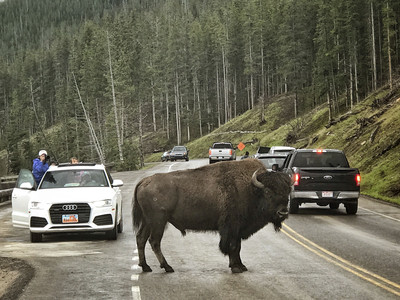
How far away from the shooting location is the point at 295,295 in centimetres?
843

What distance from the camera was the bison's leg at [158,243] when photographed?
34.0 feet

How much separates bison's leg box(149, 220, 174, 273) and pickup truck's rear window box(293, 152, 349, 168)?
37.2 feet

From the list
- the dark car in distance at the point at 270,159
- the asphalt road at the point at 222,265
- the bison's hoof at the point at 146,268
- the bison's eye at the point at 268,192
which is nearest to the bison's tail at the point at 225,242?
the asphalt road at the point at 222,265

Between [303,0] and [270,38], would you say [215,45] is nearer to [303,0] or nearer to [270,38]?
[270,38]

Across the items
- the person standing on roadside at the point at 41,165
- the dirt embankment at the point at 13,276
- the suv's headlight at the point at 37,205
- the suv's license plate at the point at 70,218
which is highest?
the person standing on roadside at the point at 41,165

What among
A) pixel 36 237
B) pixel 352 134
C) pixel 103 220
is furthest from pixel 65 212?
pixel 352 134

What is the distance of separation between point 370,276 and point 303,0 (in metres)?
87.6

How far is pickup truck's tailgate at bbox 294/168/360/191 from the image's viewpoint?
19.8m

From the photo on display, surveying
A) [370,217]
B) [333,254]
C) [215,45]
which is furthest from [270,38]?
[333,254]

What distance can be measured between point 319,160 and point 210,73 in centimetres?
9756

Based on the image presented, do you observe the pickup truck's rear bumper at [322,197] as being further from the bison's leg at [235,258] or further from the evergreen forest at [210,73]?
the evergreen forest at [210,73]

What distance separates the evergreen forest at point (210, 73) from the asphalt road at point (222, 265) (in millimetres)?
43807

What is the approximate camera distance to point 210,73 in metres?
118

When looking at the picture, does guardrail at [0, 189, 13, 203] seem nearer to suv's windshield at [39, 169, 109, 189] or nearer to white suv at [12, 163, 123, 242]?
suv's windshield at [39, 169, 109, 189]
